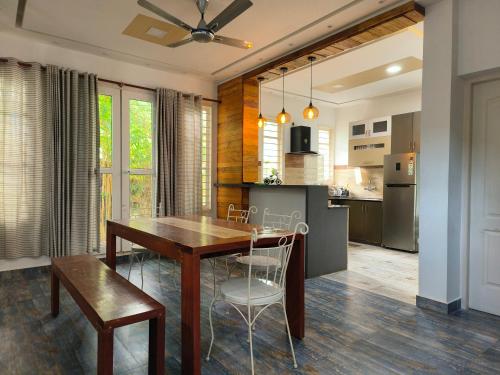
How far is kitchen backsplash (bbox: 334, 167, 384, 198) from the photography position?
22.1 ft

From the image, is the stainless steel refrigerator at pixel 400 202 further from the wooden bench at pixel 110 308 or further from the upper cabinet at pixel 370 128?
the wooden bench at pixel 110 308

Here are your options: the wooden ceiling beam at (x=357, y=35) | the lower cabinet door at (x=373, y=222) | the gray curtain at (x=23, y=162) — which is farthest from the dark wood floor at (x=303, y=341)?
the lower cabinet door at (x=373, y=222)

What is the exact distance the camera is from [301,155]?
6996 mm

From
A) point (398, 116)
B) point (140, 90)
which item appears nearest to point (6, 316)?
point (140, 90)

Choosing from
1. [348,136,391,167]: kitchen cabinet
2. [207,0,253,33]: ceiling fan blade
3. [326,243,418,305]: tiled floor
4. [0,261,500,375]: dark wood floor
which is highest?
[207,0,253,33]: ceiling fan blade

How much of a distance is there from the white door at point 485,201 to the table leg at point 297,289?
5.95 ft

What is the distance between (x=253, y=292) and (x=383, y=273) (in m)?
2.80

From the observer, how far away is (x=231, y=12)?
103 inches

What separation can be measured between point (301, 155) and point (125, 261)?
4.08 m

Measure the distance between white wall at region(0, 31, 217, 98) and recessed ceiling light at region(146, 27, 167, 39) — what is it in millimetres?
1113

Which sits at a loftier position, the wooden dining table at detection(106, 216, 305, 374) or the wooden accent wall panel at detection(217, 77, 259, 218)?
the wooden accent wall panel at detection(217, 77, 259, 218)

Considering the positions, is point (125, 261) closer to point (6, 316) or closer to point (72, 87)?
point (6, 316)

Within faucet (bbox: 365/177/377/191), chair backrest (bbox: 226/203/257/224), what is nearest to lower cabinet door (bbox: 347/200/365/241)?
faucet (bbox: 365/177/377/191)

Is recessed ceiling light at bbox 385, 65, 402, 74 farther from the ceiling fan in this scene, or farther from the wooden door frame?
the ceiling fan
